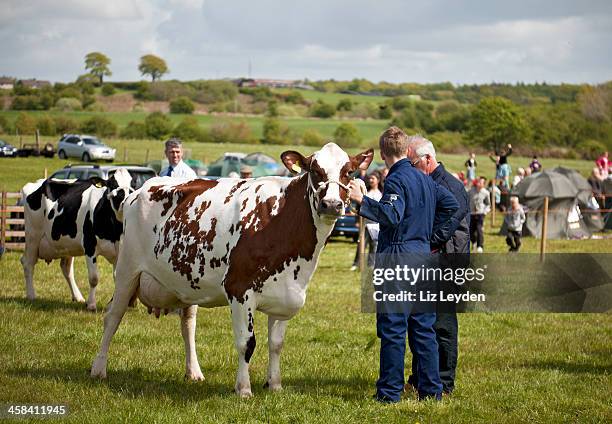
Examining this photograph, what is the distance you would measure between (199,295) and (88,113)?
5722cm

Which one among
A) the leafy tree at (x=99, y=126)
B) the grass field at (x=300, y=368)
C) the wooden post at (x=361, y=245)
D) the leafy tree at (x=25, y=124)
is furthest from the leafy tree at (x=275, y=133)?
the grass field at (x=300, y=368)

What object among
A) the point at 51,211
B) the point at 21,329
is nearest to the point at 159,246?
the point at 21,329

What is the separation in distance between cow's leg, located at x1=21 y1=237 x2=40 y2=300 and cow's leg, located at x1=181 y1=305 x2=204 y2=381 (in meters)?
5.74

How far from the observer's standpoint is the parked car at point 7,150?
36.8 m

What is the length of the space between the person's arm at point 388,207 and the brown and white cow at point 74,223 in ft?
20.2

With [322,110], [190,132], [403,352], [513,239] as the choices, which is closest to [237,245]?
[403,352]

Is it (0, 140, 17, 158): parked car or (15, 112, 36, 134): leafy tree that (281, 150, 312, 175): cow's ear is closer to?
(0, 140, 17, 158): parked car

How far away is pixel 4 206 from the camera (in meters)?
21.0

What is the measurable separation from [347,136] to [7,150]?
5047 cm

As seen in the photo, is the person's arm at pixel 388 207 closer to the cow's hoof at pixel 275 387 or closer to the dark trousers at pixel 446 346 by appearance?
the dark trousers at pixel 446 346

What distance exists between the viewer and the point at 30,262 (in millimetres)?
14094

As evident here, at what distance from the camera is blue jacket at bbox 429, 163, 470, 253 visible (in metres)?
7.79

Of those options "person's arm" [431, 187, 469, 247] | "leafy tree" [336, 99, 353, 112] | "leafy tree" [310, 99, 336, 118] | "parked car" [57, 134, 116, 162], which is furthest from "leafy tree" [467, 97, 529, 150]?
"person's arm" [431, 187, 469, 247]

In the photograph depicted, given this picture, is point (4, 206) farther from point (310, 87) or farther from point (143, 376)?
point (310, 87)
